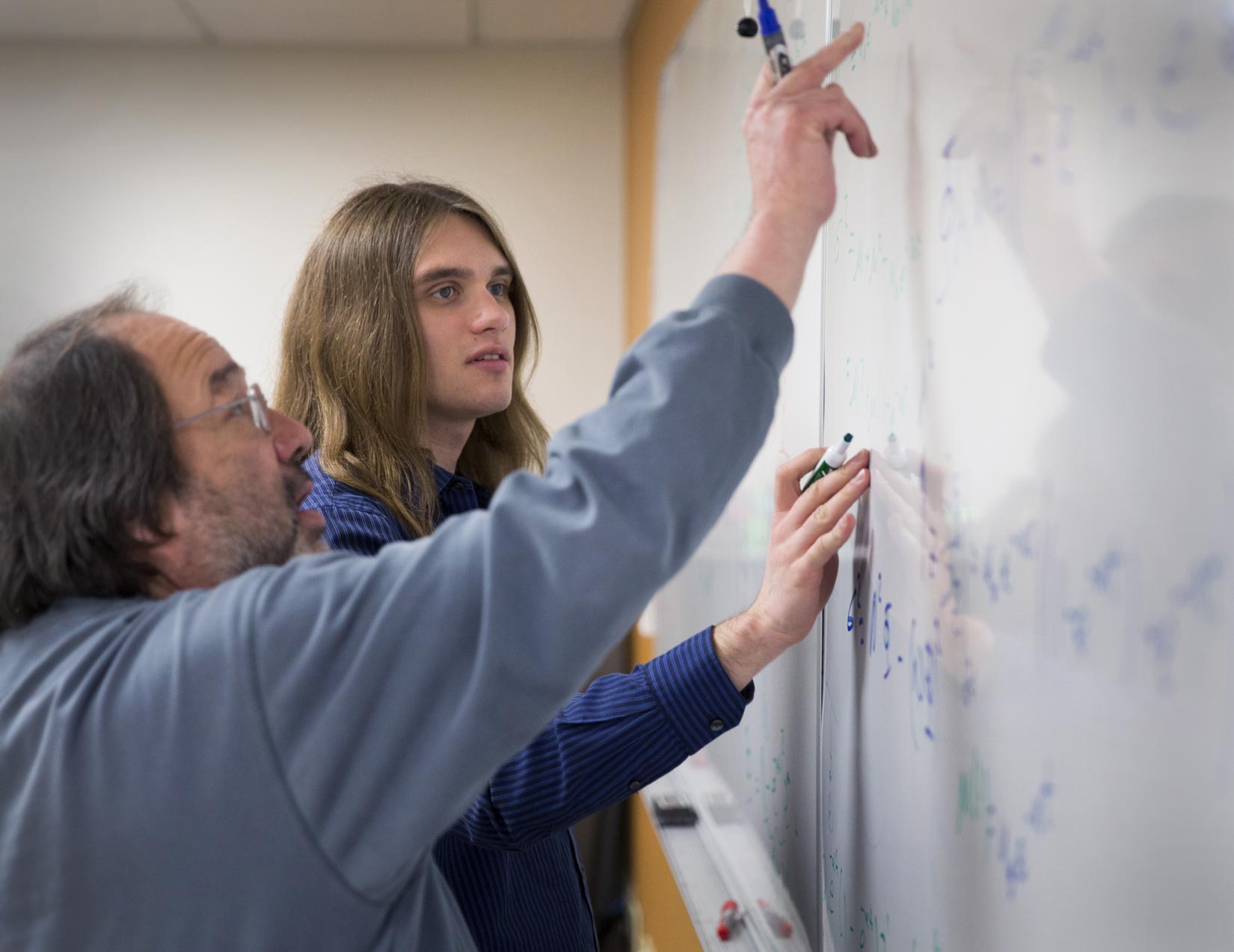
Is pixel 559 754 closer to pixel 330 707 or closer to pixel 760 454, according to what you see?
pixel 330 707

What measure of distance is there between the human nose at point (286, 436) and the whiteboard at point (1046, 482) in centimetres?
54

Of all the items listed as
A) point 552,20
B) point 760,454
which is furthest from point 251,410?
point 552,20

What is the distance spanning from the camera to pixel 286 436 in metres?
0.84

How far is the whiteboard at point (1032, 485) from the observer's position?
547mm

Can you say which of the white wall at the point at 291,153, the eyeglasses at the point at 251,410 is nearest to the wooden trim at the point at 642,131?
the white wall at the point at 291,153

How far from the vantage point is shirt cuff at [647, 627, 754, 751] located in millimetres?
1036

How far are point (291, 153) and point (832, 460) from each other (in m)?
2.75

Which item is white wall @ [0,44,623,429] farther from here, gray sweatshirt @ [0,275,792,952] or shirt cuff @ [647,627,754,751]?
gray sweatshirt @ [0,275,792,952]

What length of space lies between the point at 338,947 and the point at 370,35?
120 inches

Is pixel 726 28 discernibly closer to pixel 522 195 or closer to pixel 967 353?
pixel 967 353

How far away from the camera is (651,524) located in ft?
1.99

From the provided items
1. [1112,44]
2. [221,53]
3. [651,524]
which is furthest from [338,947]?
[221,53]

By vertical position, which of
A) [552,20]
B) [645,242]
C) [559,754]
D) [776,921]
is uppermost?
[552,20]

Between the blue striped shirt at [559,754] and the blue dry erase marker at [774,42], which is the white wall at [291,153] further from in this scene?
the blue dry erase marker at [774,42]
